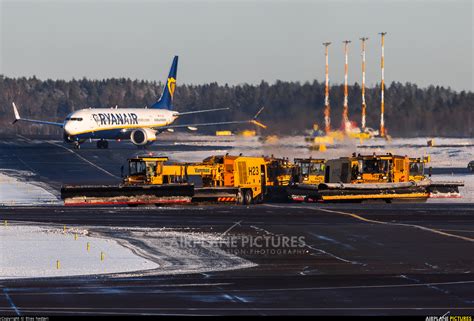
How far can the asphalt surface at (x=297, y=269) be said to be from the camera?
2741 cm

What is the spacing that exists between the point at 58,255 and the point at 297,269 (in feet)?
28.9

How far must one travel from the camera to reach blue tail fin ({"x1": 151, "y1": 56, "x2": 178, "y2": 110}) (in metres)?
144

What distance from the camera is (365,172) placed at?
224 ft

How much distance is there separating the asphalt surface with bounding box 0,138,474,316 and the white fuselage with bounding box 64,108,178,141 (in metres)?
64.3

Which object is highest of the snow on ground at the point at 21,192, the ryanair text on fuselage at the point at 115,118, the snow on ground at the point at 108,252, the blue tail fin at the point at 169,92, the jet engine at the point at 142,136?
the blue tail fin at the point at 169,92

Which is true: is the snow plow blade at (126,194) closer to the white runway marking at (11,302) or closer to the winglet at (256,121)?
the winglet at (256,121)

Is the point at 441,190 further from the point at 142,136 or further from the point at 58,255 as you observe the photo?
the point at 142,136

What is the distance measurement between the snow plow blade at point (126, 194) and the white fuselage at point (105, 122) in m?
65.0

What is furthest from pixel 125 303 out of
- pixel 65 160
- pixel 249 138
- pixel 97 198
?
pixel 65 160

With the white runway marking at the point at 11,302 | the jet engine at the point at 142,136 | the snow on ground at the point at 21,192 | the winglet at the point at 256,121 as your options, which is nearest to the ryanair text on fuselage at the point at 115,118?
the jet engine at the point at 142,136

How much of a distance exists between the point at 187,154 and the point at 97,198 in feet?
206

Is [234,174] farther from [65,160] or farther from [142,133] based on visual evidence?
[142,133]

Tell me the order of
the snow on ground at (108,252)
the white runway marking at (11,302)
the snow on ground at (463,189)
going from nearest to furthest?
1. the white runway marking at (11,302)
2. the snow on ground at (108,252)
3. the snow on ground at (463,189)

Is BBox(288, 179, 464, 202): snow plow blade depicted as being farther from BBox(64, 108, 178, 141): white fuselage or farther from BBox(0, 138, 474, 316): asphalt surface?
BBox(64, 108, 178, 141): white fuselage
